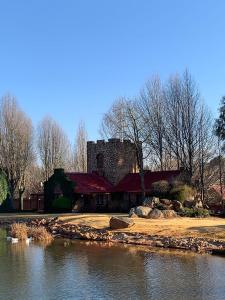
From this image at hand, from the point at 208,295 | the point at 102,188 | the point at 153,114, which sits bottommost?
the point at 208,295

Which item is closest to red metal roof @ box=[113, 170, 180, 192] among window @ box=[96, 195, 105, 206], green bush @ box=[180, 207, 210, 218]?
window @ box=[96, 195, 105, 206]

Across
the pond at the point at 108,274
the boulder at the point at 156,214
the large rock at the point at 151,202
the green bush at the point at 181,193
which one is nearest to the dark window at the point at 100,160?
the green bush at the point at 181,193

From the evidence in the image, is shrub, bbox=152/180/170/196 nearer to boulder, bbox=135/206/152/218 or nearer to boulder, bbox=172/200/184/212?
boulder, bbox=172/200/184/212

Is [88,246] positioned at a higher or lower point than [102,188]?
lower

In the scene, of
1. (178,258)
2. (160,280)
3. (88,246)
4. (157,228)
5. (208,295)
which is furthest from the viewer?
(157,228)

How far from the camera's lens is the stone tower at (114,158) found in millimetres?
57500

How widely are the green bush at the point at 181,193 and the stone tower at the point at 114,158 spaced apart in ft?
41.0

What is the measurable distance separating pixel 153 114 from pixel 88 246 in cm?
2954

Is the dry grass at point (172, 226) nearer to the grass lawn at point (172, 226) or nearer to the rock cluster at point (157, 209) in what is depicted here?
the grass lawn at point (172, 226)

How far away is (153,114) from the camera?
5688 centimetres

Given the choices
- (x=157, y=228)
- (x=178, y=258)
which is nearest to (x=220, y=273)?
(x=178, y=258)

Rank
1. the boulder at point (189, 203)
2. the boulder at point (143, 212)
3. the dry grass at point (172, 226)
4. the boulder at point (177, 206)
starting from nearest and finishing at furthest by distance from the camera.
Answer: the dry grass at point (172, 226) → the boulder at point (143, 212) → the boulder at point (177, 206) → the boulder at point (189, 203)

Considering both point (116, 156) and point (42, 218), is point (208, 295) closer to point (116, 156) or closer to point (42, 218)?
point (42, 218)

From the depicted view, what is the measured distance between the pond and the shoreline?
4.71 feet
